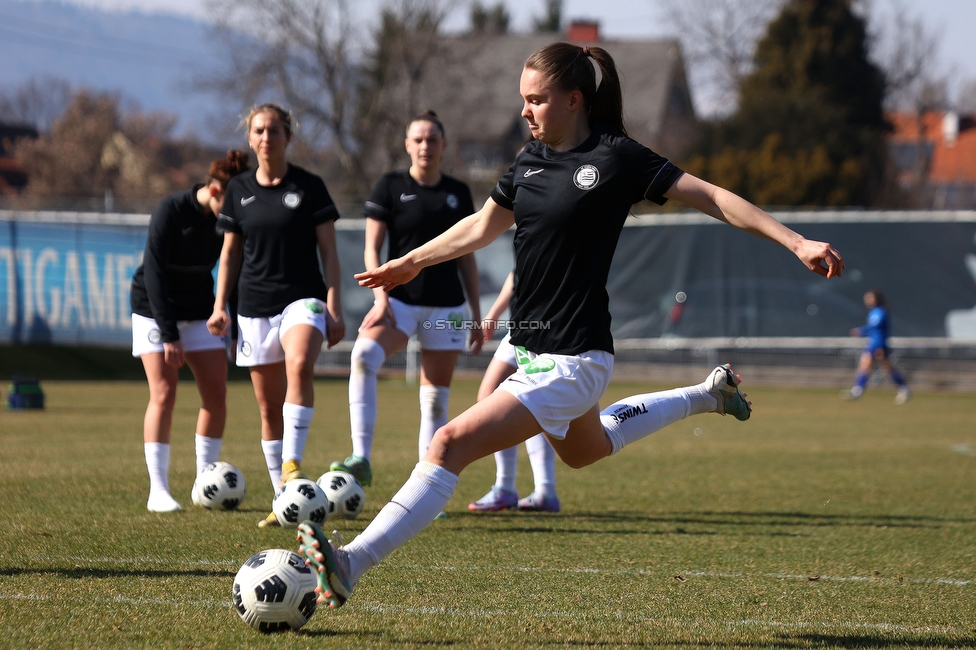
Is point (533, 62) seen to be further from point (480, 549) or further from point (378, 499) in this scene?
point (378, 499)

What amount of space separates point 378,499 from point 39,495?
218 cm

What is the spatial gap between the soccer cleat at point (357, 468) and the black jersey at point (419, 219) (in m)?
1.08

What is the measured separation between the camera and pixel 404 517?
382 centimetres

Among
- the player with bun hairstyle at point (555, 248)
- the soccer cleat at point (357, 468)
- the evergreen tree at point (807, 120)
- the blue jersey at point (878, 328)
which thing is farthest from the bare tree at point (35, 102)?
the player with bun hairstyle at point (555, 248)

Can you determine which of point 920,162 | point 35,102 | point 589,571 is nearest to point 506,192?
point 589,571

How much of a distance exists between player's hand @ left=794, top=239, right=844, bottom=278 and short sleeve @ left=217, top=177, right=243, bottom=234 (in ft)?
12.5

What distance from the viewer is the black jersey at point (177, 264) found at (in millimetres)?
6488

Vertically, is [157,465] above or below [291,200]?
below

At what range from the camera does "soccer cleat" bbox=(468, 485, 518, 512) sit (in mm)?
7012

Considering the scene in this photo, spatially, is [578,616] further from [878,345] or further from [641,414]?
[878,345]

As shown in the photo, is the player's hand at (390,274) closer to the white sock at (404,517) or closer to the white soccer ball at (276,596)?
the white sock at (404,517)

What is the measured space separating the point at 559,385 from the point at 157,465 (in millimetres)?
3629

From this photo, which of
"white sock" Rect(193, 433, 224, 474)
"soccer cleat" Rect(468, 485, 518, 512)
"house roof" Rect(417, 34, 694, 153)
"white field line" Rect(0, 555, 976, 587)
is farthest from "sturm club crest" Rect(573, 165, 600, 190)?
"house roof" Rect(417, 34, 694, 153)

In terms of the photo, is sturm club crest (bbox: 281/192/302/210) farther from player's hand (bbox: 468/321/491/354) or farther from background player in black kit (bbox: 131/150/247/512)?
player's hand (bbox: 468/321/491/354)
